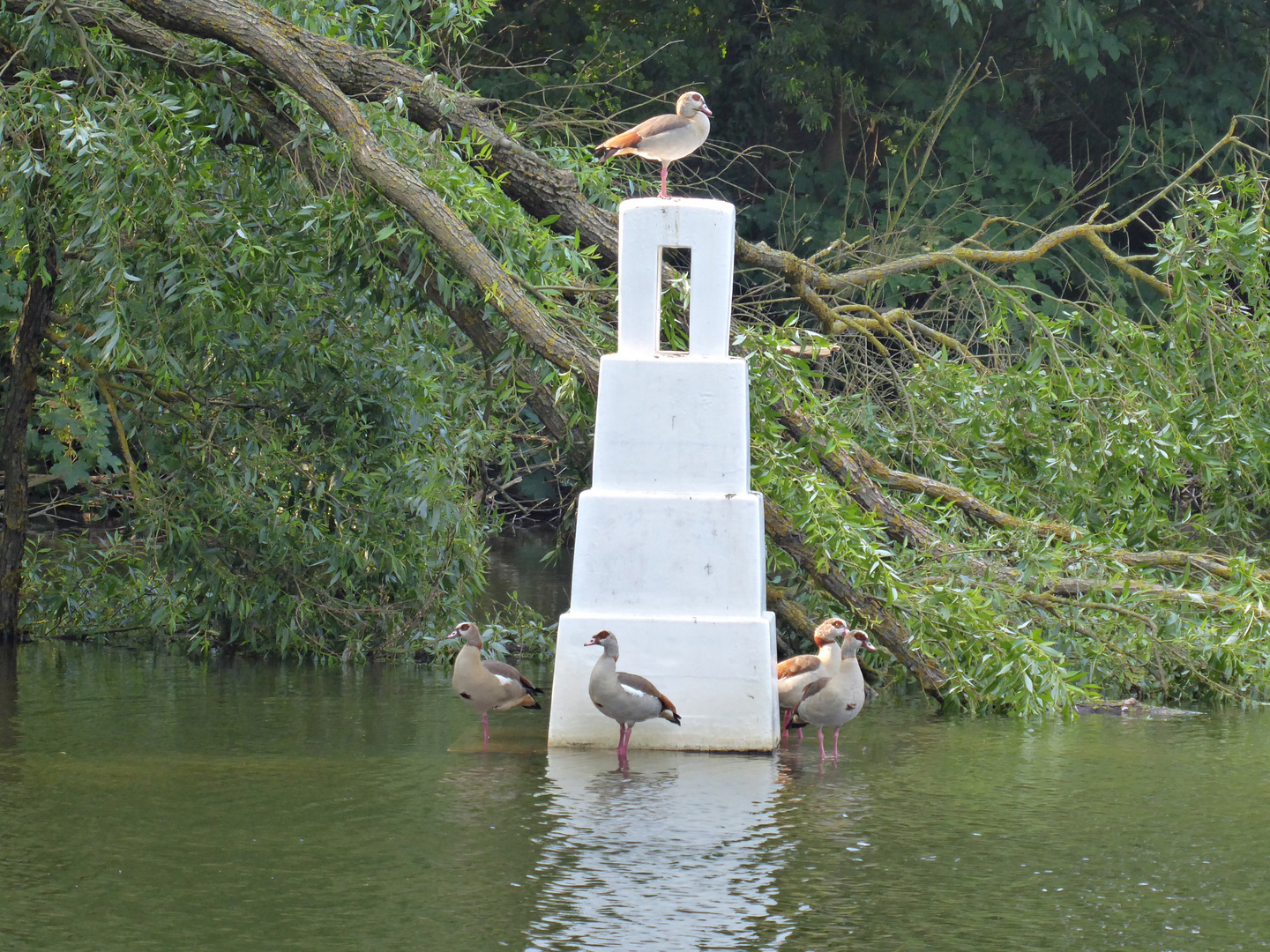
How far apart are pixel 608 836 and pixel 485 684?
95.6 inches

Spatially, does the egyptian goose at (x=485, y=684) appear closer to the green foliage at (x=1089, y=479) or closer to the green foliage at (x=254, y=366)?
the green foliage at (x=254, y=366)

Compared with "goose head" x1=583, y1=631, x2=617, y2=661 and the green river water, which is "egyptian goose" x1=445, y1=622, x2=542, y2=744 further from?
"goose head" x1=583, y1=631, x2=617, y2=661

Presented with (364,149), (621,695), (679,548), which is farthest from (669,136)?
(621,695)

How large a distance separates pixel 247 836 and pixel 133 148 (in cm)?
473

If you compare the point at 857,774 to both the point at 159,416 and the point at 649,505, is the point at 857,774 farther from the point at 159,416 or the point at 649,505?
the point at 159,416

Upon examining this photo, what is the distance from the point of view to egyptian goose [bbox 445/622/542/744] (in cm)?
918

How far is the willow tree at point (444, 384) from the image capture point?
1005 cm

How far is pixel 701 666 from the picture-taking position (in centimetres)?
868

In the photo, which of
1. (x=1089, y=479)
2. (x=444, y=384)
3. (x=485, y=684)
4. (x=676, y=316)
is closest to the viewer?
(x=485, y=684)

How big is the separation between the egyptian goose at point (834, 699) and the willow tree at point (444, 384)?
1.23 meters

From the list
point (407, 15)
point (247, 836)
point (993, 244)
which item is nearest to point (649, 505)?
point (247, 836)

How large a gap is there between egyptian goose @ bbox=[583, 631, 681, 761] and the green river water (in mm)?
240

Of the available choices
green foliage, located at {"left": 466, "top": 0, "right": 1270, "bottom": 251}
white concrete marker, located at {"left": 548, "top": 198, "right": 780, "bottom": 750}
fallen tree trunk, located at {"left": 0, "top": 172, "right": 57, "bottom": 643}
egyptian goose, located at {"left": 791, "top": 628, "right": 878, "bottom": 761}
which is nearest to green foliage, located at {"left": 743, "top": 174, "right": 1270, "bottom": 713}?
white concrete marker, located at {"left": 548, "top": 198, "right": 780, "bottom": 750}

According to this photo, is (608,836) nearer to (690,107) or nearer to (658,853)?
(658,853)
